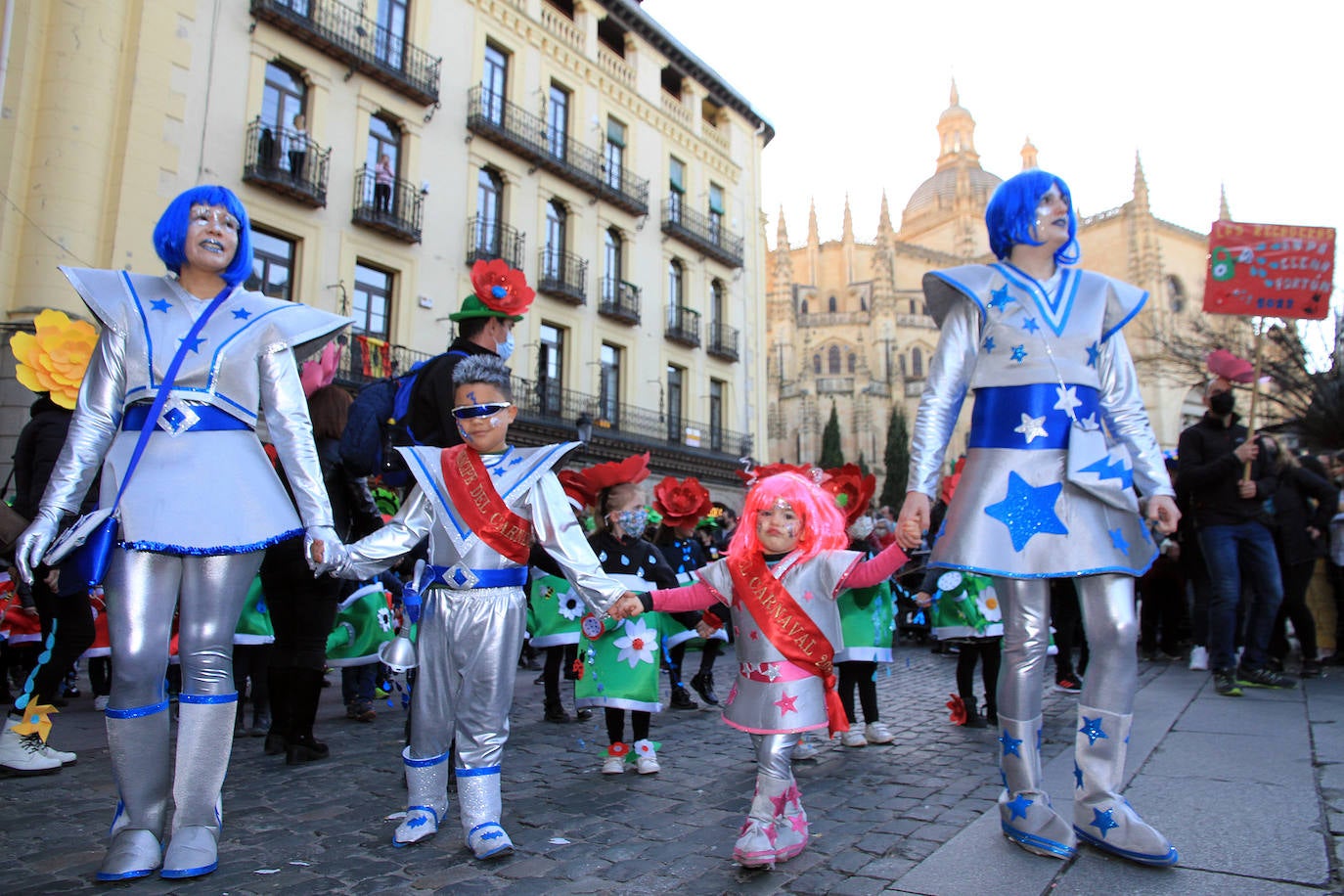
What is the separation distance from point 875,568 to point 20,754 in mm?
4264

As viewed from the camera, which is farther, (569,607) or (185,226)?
(569,607)

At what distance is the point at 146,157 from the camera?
14.4m

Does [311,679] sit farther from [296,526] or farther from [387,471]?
[296,526]

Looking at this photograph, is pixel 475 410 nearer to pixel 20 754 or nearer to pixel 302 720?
pixel 302 720

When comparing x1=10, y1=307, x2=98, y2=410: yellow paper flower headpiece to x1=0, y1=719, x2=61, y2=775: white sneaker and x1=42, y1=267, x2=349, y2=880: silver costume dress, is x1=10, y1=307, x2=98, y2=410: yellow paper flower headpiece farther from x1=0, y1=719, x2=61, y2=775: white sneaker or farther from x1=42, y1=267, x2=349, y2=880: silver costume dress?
x1=42, y1=267, x2=349, y2=880: silver costume dress

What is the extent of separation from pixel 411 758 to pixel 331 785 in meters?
1.14

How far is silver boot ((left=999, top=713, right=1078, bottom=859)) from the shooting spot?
2914mm

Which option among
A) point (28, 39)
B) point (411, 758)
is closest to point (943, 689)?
point (411, 758)

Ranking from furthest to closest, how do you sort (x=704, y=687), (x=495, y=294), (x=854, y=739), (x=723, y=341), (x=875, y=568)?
(x=723, y=341)
(x=704, y=687)
(x=854, y=739)
(x=495, y=294)
(x=875, y=568)

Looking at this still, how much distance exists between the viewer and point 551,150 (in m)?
22.1

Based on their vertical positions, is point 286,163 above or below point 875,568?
above

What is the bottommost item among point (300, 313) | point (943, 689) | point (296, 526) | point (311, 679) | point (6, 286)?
point (943, 689)

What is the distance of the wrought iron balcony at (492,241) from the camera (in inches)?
776

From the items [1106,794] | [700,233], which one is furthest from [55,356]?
[700,233]
